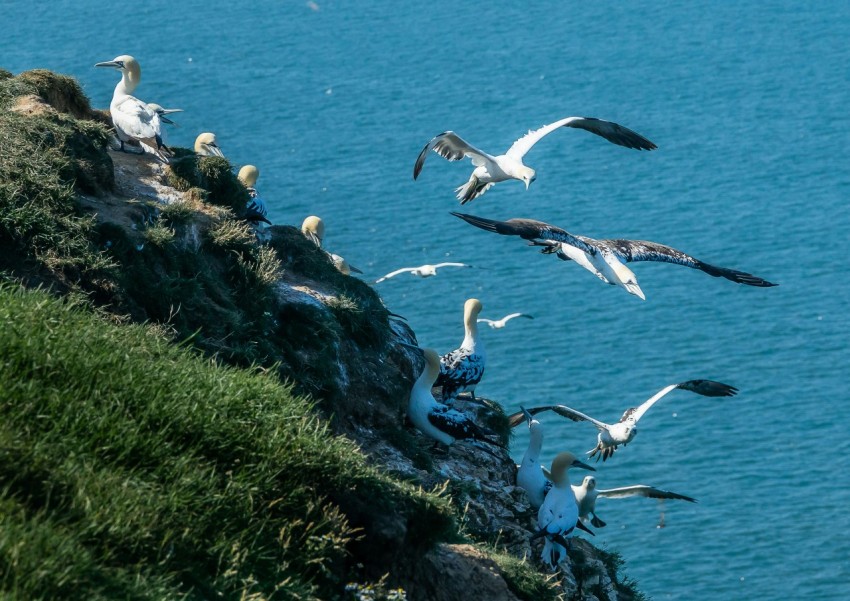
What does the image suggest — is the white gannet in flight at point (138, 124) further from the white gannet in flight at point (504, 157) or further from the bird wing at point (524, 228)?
the white gannet in flight at point (504, 157)

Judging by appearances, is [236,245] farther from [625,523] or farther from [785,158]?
[785,158]

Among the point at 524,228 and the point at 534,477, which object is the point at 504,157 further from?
the point at 534,477

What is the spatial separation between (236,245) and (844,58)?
44.2 m

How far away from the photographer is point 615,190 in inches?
1619

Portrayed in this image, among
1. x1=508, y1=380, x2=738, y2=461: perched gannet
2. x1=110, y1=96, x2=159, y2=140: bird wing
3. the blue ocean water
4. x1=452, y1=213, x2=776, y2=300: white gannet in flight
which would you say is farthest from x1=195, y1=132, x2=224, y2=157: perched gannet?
the blue ocean water

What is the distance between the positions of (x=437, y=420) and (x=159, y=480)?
5917 mm

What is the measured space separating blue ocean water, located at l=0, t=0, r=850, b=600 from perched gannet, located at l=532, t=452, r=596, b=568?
9.26 m

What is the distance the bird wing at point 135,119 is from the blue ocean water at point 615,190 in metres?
12.1

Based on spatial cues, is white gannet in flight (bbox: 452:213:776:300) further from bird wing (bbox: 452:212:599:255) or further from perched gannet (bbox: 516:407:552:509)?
perched gannet (bbox: 516:407:552:509)

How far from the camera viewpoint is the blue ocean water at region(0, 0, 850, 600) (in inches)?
1025

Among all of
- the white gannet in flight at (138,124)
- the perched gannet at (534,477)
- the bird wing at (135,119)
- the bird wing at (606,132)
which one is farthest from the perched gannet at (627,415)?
the bird wing at (135,119)

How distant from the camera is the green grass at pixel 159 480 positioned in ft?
22.6

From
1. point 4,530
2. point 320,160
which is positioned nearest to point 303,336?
point 4,530

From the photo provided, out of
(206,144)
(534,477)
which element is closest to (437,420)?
(534,477)
